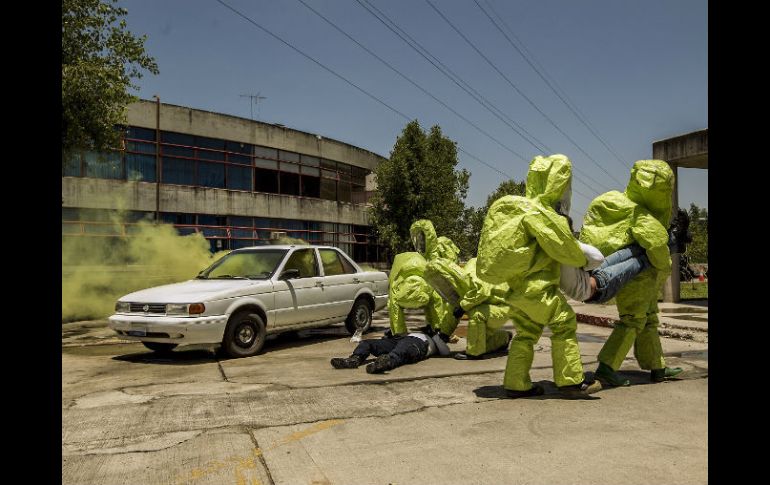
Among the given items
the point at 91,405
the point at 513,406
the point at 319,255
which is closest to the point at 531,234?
the point at 513,406

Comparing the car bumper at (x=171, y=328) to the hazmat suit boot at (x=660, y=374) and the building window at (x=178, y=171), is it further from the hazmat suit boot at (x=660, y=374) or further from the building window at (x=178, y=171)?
the building window at (x=178, y=171)

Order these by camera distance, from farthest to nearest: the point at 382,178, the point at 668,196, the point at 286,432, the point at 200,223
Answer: the point at 382,178
the point at 200,223
the point at 668,196
the point at 286,432

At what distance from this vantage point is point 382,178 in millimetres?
26594

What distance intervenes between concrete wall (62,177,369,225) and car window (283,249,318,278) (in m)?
14.8

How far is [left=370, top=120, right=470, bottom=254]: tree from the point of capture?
26.3 meters

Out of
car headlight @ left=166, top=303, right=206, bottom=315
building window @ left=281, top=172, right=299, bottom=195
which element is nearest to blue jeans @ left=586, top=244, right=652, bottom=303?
car headlight @ left=166, top=303, right=206, bottom=315

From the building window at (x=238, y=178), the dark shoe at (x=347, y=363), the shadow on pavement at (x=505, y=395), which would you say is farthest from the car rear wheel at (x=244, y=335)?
the building window at (x=238, y=178)

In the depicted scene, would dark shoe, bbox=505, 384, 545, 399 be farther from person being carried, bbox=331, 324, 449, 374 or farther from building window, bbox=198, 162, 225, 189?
building window, bbox=198, 162, 225, 189

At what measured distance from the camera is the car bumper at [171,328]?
708cm

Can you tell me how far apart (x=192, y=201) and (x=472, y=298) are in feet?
64.5
